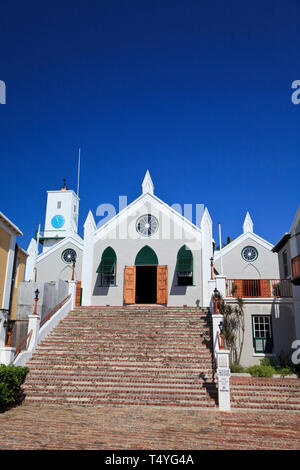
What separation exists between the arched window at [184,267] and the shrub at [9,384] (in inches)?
518

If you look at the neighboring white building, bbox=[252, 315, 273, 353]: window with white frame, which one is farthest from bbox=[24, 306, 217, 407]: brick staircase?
the neighboring white building

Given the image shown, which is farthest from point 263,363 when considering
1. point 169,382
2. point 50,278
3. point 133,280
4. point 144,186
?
point 50,278

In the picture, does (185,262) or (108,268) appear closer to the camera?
(185,262)

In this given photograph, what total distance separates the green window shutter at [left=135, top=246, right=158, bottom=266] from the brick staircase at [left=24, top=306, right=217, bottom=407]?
4.41m

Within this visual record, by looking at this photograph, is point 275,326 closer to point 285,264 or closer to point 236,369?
point 236,369

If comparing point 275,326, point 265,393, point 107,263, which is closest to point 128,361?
point 265,393

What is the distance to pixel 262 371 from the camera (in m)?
16.7

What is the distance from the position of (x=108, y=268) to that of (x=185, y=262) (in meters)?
4.96

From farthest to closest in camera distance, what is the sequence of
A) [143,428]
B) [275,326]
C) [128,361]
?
[275,326], [128,361], [143,428]

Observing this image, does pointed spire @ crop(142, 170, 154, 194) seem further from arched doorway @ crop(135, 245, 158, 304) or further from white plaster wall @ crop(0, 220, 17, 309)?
white plaster wall @ crop(0, 220, 17, 309)

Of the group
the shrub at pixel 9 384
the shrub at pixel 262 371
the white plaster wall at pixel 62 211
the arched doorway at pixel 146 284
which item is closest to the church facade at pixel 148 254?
the arched doorway at pixel 146 284

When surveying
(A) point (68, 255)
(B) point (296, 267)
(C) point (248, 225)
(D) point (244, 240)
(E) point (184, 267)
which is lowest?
Result: (B) point (296, 267)
